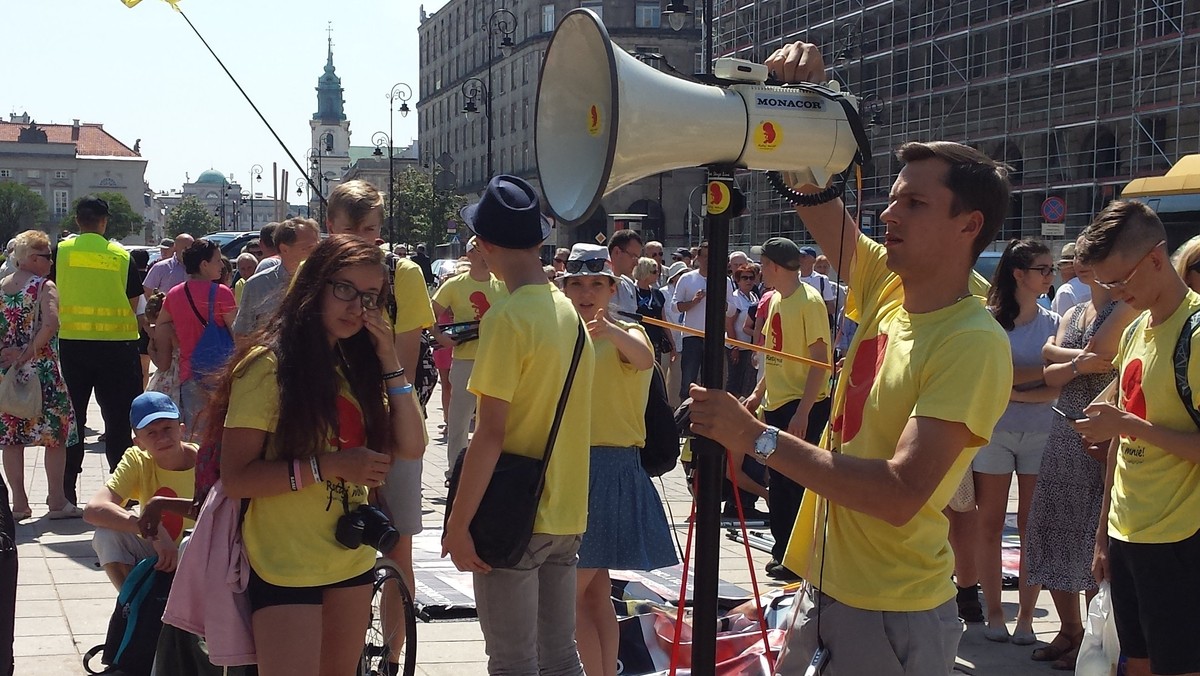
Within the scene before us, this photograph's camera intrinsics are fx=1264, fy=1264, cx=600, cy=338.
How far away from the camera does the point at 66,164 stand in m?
128

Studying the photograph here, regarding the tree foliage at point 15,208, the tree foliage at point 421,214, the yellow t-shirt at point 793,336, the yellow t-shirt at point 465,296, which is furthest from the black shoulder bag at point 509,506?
the tree foliage at point 15,208

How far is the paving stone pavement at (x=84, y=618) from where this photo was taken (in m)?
5.30

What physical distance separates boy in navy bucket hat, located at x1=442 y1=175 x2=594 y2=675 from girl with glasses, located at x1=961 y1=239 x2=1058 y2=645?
2.82 metres

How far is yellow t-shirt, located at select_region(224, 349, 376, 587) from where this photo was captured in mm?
3342

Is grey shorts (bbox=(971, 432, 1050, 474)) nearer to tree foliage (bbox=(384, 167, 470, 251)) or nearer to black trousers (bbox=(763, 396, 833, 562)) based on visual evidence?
black trousers (bbox=(763, 396, 833, 562))

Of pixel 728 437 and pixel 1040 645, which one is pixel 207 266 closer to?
pixel 1040 645

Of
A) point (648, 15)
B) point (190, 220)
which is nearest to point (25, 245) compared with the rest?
point (648, 15)

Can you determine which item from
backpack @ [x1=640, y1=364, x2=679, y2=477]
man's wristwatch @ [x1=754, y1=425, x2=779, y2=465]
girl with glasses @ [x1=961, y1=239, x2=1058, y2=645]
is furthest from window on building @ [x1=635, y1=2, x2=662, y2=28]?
man's wristwatch @ [x1=754, y1=425, x2=779, y2=465]

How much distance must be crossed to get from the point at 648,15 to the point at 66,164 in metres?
82.4

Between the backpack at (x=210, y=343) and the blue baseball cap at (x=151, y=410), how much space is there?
2067 millimetres

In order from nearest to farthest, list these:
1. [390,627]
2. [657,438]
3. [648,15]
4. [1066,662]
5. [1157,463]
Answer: [1157,463], [390,627], [657,438], [1066,662], [648,15]

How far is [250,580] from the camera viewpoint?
A: 3371 millimetres

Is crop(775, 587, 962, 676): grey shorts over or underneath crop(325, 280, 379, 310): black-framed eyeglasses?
underneath

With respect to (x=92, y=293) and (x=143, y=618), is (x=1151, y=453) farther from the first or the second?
(x=92, y=293)
